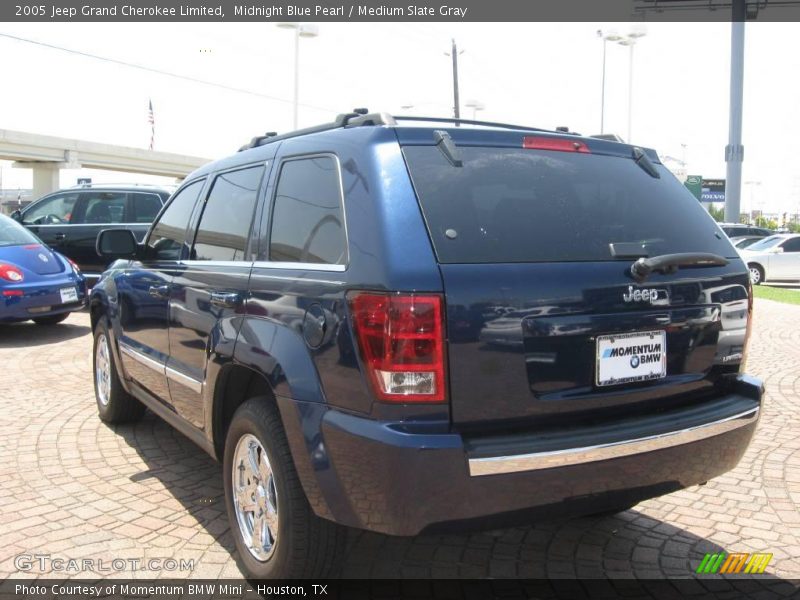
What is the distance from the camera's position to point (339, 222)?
9.16 feet

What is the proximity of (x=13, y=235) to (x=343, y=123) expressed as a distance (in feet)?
27.9

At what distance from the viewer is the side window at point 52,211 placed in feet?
42.9

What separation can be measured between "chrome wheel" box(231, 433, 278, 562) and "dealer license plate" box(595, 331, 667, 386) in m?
1.36

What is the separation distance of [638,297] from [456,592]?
4.81 ft

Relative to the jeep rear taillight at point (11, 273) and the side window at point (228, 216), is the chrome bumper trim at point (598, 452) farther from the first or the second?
the jeep rear taillight at point (11, 273)

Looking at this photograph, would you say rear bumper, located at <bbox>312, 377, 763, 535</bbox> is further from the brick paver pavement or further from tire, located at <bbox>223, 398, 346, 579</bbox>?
the brick paver pavement

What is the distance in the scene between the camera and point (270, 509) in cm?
303

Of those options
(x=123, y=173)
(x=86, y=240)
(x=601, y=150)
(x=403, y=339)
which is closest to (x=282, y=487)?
(x=403, y=339)

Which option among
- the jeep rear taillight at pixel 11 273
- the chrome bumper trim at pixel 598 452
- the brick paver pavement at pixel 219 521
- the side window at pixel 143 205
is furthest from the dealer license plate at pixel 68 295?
the chrome bumper trim at pixel 598 452

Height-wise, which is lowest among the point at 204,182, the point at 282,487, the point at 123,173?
the point at 282,487

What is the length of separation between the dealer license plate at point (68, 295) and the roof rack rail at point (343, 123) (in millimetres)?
6716

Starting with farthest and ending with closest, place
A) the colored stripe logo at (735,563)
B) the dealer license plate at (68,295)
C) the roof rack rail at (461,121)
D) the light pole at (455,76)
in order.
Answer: the light pole at (455,76)
the dealer license plate at (68,295)
the colored stripe logo at (735,563)
the roof rack rail at (461,121)

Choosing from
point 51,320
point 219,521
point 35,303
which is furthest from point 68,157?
point 219,521

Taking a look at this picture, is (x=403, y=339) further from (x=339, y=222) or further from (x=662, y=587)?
(x=662, y=587)
